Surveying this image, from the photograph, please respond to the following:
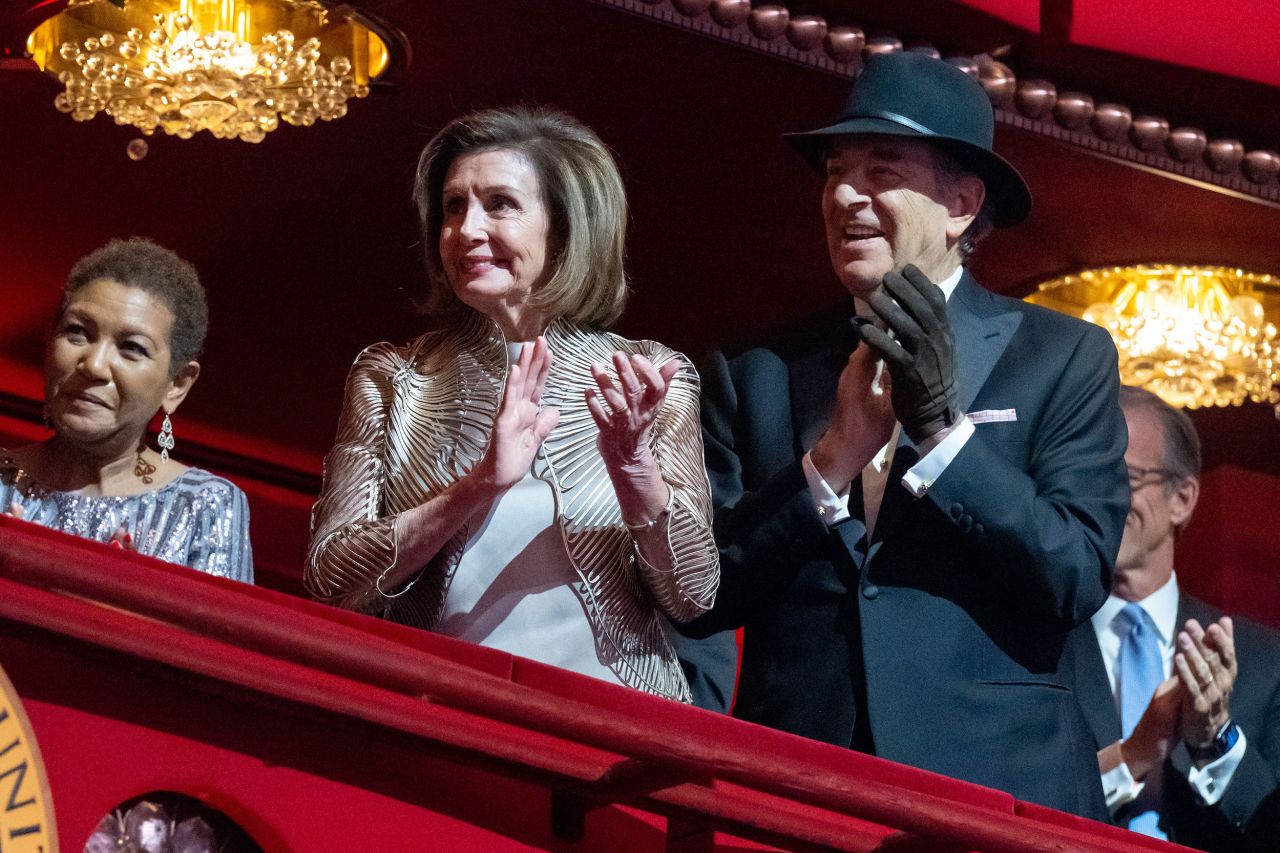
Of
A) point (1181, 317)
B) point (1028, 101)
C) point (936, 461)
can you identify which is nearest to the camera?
point (936, 461)

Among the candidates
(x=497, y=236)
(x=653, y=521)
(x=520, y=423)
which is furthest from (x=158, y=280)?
(x=653, y=521)

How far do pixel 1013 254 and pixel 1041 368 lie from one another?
88.8 inches

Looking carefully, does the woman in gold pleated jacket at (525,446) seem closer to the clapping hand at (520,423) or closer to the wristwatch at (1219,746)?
the clapping hand at (520,423)

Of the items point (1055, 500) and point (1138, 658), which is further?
point (1138, 658)

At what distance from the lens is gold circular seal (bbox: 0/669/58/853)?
1391 millimetres

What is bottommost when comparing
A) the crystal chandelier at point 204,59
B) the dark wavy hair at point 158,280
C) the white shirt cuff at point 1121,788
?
the white shirt cuff at point 1121,788

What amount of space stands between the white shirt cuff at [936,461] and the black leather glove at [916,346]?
0.06 ft

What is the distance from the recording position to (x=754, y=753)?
60.0 inches

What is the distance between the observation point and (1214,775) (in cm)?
284

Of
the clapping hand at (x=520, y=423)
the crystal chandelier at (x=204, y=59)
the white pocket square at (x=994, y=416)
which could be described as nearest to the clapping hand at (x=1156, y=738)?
the white pocket square at (x=994, y=416)

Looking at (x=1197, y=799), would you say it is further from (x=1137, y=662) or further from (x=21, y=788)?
(x=21, y=788)

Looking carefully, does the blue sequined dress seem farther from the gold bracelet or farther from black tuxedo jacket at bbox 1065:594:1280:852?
black tuxedo jacket at bbox 1065:594:1280:852

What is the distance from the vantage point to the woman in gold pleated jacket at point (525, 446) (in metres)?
1.97

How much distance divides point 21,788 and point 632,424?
707 mm
